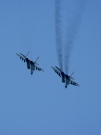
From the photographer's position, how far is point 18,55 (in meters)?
89.5

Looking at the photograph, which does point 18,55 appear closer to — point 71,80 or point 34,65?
point 34,65

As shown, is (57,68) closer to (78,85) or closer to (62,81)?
(62,81)

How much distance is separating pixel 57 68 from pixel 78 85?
26.2 feet

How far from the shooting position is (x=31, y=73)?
90.1 meters

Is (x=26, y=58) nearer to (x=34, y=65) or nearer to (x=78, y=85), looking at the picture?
(x=34, y=65)

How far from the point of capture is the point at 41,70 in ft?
308

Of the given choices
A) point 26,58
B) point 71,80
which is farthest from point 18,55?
point 71,80

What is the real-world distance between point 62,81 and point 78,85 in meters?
5.76

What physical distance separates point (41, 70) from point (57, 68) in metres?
11.2

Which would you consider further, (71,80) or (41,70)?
(41,70)

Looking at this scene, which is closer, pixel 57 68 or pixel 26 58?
pixel 57 68

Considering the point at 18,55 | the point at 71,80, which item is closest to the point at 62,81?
the point at 71,80

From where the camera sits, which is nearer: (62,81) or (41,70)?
(62,81)

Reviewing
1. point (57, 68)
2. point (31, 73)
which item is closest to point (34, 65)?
point (31, 73)
